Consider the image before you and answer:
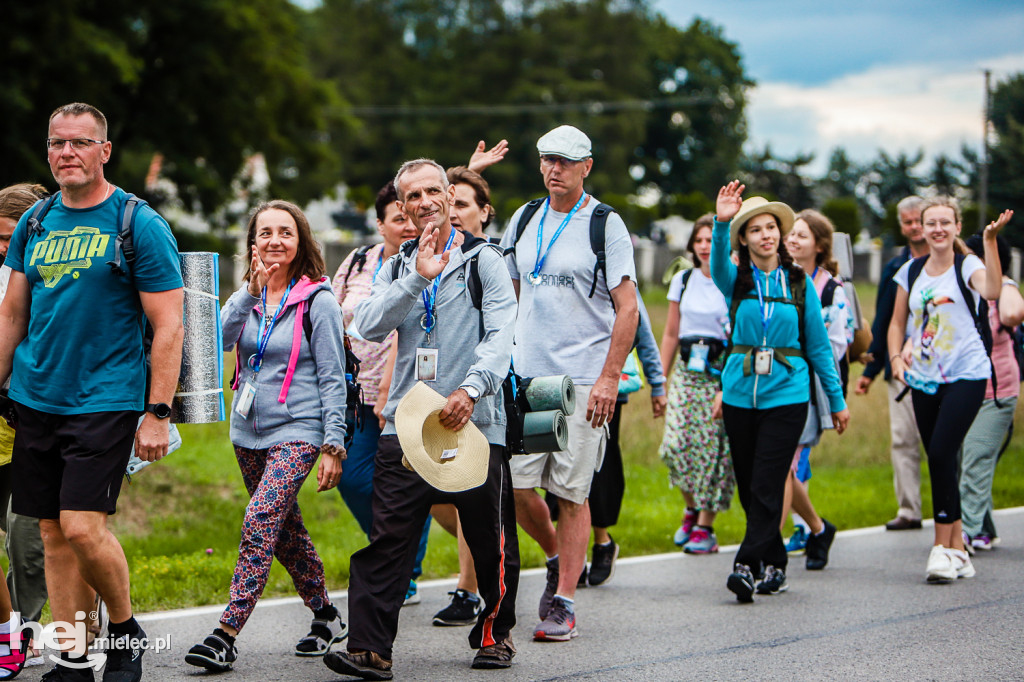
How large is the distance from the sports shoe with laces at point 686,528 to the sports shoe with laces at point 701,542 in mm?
124

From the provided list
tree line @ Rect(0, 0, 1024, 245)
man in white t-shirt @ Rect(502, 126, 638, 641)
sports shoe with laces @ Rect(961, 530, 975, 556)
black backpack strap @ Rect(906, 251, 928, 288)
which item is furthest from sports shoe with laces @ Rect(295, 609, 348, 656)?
tree line @ Rect(0, 0, 1024, 245)

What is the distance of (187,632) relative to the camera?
5.87 meters

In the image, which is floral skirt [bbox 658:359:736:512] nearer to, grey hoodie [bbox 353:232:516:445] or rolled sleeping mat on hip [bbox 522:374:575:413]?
rolled sleeping mat on hip [bbox 522:374:575:413]

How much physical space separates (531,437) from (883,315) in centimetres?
424

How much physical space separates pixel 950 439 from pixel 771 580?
4.27ft

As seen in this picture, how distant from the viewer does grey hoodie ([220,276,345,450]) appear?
206 inches

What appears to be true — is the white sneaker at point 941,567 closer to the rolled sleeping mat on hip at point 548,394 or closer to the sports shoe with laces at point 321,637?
the rolled sleeping mat on hip at point 548,394

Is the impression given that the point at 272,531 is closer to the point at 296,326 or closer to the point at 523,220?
the point at 296,326

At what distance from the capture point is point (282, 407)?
524 cm

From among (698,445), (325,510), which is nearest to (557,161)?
(698,445)

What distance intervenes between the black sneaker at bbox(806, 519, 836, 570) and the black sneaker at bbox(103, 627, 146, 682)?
4.28 m

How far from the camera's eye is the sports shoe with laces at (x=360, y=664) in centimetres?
473

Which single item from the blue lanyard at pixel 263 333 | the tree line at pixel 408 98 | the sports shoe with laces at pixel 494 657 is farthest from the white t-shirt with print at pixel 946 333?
the tree line at pixel 408 98

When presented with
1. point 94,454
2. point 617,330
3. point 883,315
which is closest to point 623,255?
point 617,330
